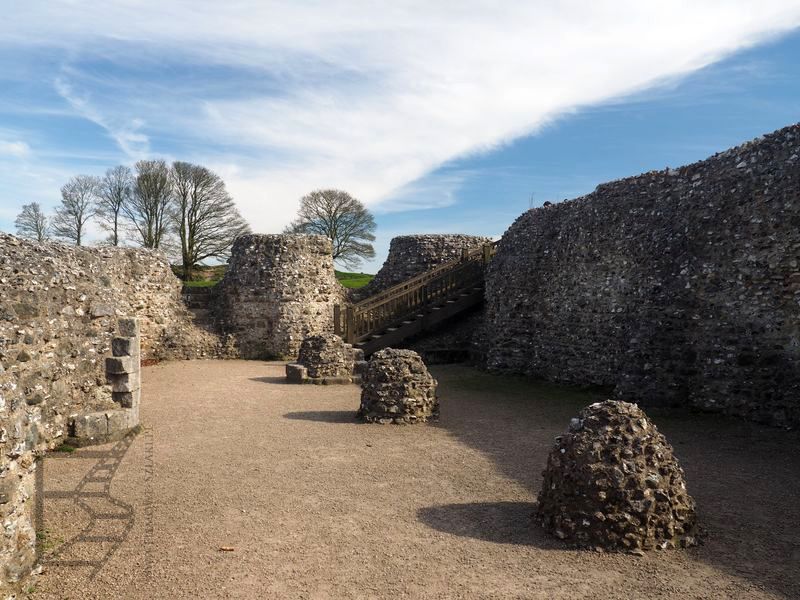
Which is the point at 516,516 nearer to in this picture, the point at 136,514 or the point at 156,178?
the point at 136,514

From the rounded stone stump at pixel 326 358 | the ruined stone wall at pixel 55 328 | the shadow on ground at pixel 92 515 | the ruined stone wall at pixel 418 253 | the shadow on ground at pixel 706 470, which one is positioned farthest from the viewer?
the ruined stone wall at pixel 418 253

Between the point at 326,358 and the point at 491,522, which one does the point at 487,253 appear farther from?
the point at 491,522

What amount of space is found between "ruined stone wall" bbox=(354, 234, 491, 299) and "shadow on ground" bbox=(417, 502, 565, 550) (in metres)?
14.9

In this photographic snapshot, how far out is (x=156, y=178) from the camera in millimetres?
29688

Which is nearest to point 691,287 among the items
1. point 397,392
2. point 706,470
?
point 706,470

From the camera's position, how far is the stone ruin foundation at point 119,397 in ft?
25.6

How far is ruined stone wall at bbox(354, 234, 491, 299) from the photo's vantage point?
20.5 m

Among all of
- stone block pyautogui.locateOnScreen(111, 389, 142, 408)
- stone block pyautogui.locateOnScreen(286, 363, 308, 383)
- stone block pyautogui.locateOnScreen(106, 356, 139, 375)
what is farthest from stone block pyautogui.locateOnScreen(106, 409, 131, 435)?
stone block pyautogui.locateOnScreen(286, 363, 308, 383)

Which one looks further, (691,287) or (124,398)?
(691,287)

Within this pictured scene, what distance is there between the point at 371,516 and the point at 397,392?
4.05m

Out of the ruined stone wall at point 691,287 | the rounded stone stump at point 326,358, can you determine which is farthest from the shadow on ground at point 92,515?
the ruined stone wall at point 691,287

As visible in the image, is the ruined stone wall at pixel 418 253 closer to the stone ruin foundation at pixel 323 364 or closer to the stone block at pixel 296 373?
the stone ruin foundation at pixel 323 364

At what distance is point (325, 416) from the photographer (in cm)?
1005

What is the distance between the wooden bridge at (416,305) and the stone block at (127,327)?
7912 mm
